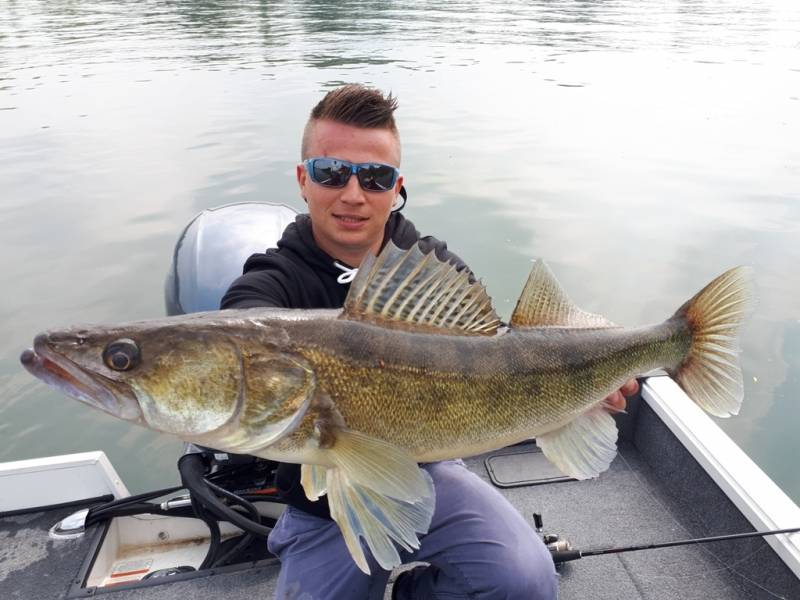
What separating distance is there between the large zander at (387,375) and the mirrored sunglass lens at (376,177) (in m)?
0.65

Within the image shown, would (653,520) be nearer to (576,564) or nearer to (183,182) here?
(576,564)

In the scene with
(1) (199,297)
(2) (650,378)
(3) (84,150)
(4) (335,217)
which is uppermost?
(4) (335,217)

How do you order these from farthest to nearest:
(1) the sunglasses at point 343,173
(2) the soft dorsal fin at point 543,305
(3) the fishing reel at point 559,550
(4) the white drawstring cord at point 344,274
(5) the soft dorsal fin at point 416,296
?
(3) the fishing reel at point 559,550 < (4) the white drawstring cord at point 344,274 < (1) the sunglasses at point 343,173 < (2) the soft dorsal fin at point 543,305 < (5) the soft dorsal fin at point 416,296

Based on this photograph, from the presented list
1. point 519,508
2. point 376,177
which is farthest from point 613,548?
point 376,177

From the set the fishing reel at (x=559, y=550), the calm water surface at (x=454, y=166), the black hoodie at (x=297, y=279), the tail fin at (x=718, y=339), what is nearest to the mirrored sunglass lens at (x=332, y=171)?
the black hoodie at (x=297, y=279)

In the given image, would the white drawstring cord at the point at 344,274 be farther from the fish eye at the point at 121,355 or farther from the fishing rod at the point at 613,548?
the fishing rod at the point at 613,548

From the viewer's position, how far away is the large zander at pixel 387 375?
1679 millimetres

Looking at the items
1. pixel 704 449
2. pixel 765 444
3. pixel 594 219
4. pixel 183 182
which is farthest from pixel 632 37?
pixel 704 449

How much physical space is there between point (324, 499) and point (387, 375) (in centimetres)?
83

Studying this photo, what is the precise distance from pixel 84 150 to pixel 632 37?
22.1 meters

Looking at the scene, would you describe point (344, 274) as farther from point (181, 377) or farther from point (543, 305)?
point (181, 377)

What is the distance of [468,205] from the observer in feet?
31.1

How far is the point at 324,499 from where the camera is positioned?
2426mm

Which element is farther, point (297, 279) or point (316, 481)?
point (297, 279)
